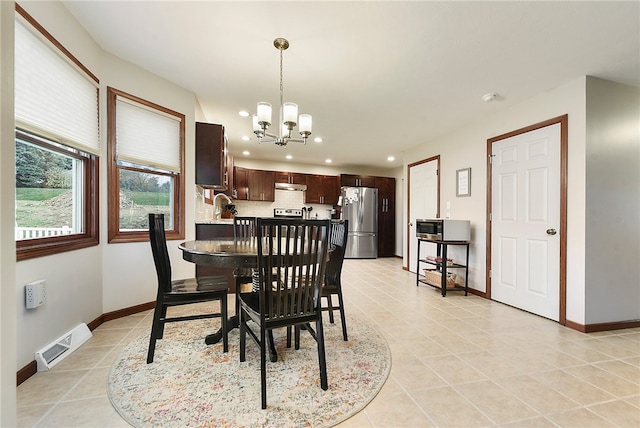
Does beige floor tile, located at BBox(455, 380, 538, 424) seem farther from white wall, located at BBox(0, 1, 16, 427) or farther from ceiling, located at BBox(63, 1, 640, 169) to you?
ceiling, located at BBox(63, 1, 640, 169)

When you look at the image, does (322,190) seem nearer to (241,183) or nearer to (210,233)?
(241,183)

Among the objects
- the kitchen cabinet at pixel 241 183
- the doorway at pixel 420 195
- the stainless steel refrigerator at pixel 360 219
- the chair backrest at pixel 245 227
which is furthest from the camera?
the stainless steel refrigerator at pixel 360 219

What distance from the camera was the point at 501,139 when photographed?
3311mm

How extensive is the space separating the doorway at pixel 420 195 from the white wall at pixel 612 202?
201cm

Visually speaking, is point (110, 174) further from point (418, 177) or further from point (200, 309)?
point (418, 177)

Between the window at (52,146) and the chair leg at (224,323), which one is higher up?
the window at (52,146)

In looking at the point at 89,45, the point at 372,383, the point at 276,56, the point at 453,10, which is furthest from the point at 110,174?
the point at 453,10

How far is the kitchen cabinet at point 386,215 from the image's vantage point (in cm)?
698

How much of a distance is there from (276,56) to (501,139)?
2.88m

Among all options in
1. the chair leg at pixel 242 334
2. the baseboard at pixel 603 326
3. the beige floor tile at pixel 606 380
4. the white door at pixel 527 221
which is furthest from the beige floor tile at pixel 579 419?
the chair leg at pixel 242 334

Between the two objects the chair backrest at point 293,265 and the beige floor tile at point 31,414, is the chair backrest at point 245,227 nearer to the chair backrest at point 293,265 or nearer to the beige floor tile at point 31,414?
the chair backrest at point 293,265

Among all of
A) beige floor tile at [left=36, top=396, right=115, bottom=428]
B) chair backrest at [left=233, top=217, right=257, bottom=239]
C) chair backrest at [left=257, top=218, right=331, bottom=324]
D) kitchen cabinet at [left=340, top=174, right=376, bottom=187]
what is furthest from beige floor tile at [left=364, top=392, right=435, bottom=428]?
kitchen cabinet at [left=340, top=174, right=376, bottom=187]

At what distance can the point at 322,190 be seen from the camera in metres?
6.88

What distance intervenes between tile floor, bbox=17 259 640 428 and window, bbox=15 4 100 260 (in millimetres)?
830
